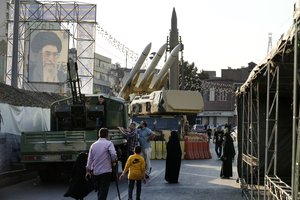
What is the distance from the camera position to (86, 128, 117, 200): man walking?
10609 millimetres

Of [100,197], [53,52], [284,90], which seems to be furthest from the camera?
[53,52]

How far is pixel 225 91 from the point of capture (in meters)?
94.7

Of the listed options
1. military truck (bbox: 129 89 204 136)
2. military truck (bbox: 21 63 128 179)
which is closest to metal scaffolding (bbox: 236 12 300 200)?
military truck (bbox: 21 63 128 179)

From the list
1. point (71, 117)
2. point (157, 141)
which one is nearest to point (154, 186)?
point (71, 117)

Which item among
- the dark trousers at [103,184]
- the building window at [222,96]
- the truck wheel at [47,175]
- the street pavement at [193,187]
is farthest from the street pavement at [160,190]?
the building window at [222,96]

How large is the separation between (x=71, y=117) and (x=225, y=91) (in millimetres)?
78396

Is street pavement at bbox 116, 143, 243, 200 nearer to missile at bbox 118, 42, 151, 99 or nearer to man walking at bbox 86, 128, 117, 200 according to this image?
man walking at bbox 86, 128, 117, 200

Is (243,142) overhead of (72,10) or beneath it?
beneath

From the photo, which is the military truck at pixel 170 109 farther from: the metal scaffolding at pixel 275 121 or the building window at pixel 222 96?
the building window at pixel 222 96

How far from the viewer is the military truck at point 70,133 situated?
15586 millimetres

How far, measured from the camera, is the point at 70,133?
623 inches

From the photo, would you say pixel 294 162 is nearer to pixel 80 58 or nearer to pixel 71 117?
pixel 71 117

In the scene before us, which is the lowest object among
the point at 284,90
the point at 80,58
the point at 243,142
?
the point at 243,142

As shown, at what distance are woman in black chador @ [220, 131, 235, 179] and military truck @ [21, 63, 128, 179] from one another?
3205mm
